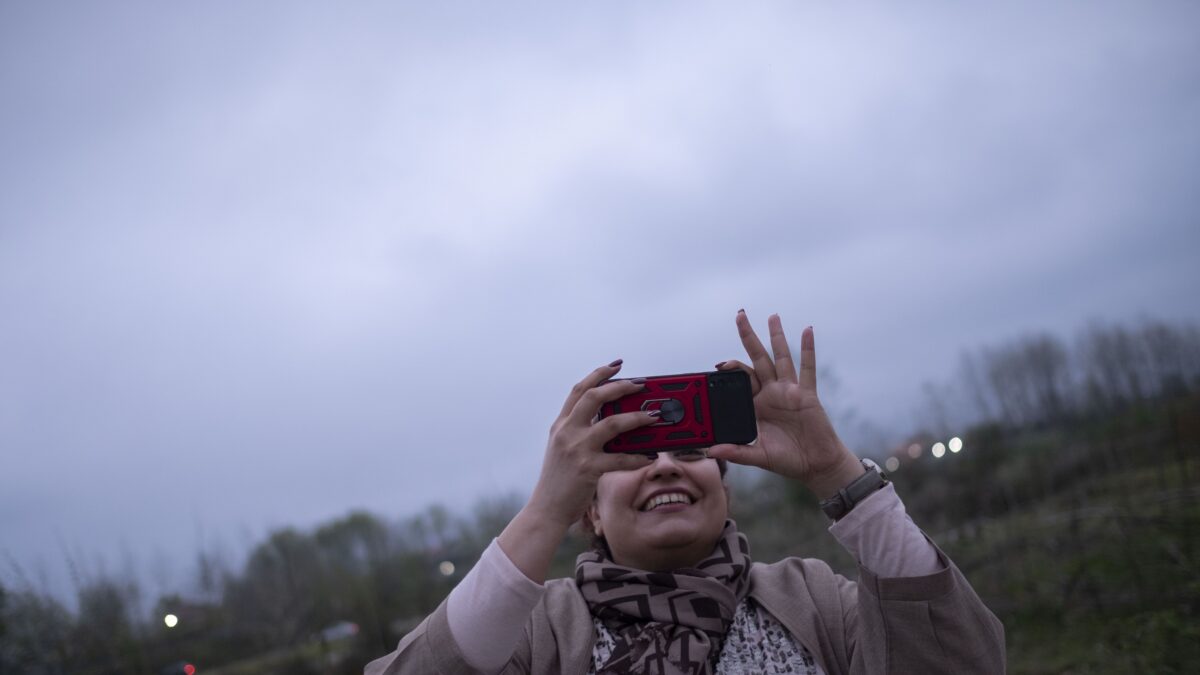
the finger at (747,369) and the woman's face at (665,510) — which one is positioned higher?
the finger at (747,369)

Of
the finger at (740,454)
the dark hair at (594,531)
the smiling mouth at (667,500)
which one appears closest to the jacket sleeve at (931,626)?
the finger at (740,454)

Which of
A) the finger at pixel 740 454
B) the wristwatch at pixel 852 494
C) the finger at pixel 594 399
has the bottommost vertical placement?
the wristwatch at pixel 852 494

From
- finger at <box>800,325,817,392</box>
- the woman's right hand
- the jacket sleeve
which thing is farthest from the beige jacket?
finger at <box>800,325,817,392</box>

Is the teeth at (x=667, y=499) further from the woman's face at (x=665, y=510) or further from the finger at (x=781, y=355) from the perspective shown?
the finger at (x=781, y=355)

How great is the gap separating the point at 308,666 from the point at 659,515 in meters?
8.23

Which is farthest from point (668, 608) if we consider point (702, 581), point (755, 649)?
point (755, 649)

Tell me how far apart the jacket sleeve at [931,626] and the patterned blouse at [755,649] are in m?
0.29

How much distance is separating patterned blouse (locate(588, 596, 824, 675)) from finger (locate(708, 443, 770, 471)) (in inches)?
25.4

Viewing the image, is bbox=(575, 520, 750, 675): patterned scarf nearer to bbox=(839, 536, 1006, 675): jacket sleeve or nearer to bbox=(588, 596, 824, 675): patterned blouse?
bbox=(588, 596, 824, 675): patterned blouse

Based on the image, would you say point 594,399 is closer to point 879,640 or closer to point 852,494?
point 852,494

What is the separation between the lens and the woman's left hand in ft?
6.93

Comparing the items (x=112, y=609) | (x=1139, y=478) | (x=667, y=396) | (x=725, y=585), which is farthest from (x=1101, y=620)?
(x=112, y=609)

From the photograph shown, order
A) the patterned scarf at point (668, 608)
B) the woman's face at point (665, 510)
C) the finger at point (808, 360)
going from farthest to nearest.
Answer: the woman's face at point (665, 510) < the patterned scarf at point (668, 608) < the finger at point (808, 360)

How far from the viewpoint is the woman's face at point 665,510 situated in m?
2.53
